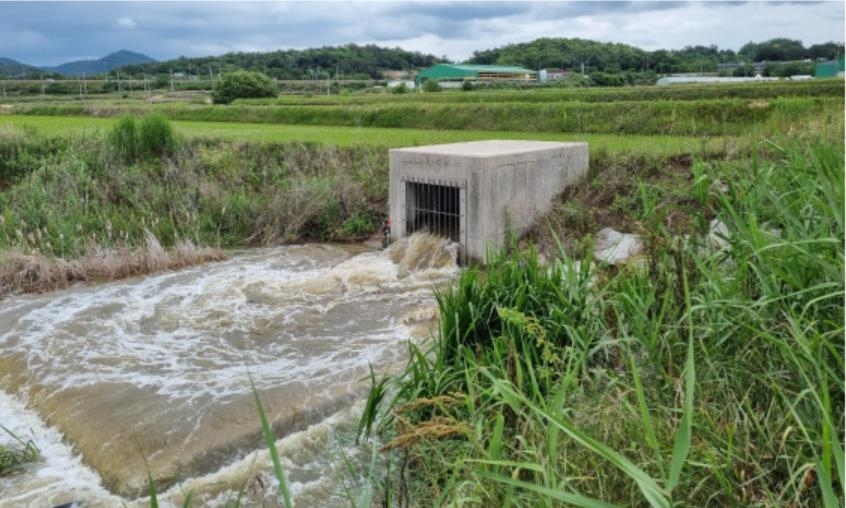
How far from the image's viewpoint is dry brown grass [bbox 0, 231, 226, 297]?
988 cm

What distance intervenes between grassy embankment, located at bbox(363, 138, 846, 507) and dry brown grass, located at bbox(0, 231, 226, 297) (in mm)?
6669

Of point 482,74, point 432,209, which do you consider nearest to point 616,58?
point 482,74

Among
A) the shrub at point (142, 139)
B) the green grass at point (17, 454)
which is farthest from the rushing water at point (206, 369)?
the shrub at point (142, 139)

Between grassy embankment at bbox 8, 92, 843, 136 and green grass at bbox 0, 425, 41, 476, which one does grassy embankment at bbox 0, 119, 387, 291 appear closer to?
green grass at bbox 0, 425, 41, 476

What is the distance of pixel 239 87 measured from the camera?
38500 millimetres

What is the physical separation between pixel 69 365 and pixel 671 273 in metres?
5.48

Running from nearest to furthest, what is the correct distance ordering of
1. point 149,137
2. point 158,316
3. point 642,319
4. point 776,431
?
point 776,431
point 642,319
point 158,316
point 149,137

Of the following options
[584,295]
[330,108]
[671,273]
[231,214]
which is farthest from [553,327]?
[330,108]

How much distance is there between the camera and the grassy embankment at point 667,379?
271 cm

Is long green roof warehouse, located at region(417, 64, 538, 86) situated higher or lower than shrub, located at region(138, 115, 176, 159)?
higher

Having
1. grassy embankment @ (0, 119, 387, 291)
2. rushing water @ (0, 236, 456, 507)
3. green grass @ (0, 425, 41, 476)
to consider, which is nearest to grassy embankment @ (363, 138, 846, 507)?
rushing water @ (0, 236, 456, 507)

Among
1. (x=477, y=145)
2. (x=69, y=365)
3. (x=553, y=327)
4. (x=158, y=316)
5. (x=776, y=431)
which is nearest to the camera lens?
(x=776, y=431)

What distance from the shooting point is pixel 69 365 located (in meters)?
7.00

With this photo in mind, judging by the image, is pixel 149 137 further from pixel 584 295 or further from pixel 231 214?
pixel 584 295
